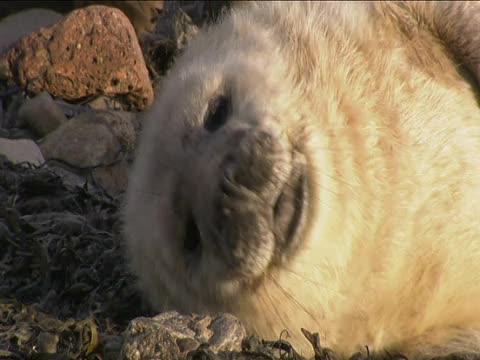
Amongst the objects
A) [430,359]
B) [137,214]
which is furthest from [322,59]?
[430,359]

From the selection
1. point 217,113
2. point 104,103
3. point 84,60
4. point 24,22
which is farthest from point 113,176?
point 217,113

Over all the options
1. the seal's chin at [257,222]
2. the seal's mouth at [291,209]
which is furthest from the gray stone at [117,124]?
the seal's mouth at [291,209]

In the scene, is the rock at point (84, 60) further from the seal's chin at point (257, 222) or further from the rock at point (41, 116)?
the seal's chin at point (257, 222)

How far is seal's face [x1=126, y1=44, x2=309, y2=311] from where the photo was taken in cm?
304

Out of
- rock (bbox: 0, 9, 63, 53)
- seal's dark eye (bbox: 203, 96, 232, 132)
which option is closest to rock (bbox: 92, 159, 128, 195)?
rock (bbox: 0, 9, 63, 53)

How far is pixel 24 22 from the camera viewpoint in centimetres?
649

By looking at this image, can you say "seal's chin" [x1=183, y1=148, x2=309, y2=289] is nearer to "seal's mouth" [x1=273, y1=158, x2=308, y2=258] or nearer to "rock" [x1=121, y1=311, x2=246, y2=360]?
"seal's mouth" [x1=273, y1=158, x2=308, y2=258]

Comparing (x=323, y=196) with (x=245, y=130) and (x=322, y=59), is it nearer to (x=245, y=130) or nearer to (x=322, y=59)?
(x=245, y=130)

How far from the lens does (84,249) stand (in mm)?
4320

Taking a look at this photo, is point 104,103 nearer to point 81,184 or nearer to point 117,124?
point 117,124

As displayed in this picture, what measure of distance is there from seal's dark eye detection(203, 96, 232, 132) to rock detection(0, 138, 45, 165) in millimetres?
1929

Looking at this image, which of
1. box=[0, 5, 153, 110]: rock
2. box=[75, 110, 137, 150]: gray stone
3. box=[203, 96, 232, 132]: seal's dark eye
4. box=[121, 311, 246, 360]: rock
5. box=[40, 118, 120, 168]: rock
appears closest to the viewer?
box=[121, 311, 246, 360]: rock

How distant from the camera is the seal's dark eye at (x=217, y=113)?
329 cm

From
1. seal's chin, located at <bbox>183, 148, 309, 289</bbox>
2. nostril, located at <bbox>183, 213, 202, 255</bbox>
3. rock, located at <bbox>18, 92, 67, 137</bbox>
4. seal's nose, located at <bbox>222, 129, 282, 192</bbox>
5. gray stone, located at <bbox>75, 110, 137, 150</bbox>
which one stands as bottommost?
rock, located at <bbox>18, 92, 67, 137</bbox>
